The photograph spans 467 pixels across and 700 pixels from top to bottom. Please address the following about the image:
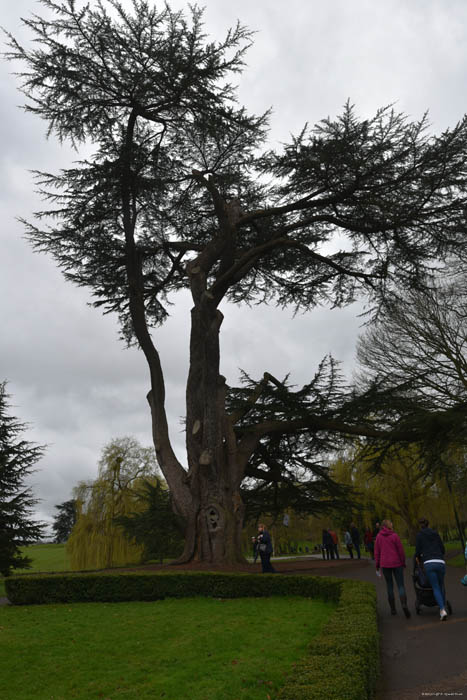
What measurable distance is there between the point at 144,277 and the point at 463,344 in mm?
10830

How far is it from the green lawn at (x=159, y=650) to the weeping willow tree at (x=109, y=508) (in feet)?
42.1

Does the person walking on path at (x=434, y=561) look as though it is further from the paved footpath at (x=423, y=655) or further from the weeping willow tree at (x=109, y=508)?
the weeping willow tree at (x=109, y=508)

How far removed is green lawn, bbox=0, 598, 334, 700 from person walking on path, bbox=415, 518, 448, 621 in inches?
65.1

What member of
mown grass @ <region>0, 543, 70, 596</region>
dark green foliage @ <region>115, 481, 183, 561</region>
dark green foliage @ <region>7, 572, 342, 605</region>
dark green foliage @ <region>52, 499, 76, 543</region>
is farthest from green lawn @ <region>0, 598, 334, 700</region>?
dark green foliage @ <region>52, 499, 76, 543</region>

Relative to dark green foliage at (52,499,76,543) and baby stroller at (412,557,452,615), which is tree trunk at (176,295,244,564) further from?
dark green foliage at (52,499,76,543)

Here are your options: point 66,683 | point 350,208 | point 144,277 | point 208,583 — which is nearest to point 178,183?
point 144,277

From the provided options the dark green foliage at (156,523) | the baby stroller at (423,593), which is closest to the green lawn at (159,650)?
the baby stroller at (423,593)

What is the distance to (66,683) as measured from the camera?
17.6 ft

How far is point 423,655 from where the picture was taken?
18.3ft

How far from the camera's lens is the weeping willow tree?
24.5m

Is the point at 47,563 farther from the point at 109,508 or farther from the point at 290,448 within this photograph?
the point at 290,448

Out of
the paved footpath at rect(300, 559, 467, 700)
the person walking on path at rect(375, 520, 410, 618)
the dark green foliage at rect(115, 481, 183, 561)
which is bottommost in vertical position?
the paved footpath at rect(300, 559, 467, 700)

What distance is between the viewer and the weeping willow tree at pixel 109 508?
24.5 m

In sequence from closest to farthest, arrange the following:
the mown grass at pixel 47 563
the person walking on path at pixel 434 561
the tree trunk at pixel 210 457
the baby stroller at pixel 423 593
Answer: the person walking on path at pixel 434 561 < the baby stroller at pixel 423 593 < the tree trunk at pixel 210 457 < the mown grass at pixel 47 563
